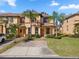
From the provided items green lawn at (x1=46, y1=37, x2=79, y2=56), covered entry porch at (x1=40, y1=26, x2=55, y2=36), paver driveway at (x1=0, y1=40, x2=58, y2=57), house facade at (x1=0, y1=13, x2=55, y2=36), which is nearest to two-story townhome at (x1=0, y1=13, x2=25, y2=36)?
house facade at (x1=0, y1=13, x2=55, y2=36)

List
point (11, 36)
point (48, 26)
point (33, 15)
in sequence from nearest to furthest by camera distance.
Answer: point (11, 36), point (33, 15), point (48, 26)

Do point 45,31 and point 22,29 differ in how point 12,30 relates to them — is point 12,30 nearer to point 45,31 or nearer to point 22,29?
point 22,29

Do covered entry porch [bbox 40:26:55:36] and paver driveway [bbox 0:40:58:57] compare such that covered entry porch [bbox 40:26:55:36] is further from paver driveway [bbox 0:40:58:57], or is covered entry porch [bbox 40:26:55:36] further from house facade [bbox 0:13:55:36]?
paver driveway [bbox 0:40:58:57]

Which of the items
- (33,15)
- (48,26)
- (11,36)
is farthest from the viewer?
(48,26)

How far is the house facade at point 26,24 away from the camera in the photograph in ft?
167

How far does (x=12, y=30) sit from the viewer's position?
46656 mm

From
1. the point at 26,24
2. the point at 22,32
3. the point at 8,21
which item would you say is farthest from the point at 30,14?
the point at 22,32

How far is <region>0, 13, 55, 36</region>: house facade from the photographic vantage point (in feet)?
167

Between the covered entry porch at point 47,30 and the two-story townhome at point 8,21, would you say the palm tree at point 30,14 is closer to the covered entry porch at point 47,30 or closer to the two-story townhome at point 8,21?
the two-story townhome at point 8,21

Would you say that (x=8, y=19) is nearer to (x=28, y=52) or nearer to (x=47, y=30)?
(x=47, y=30)

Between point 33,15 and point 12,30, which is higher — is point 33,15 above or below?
above

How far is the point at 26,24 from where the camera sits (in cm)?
5191

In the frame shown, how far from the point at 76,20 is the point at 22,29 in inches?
514

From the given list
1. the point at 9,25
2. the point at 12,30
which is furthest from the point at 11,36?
the point at 9,25
